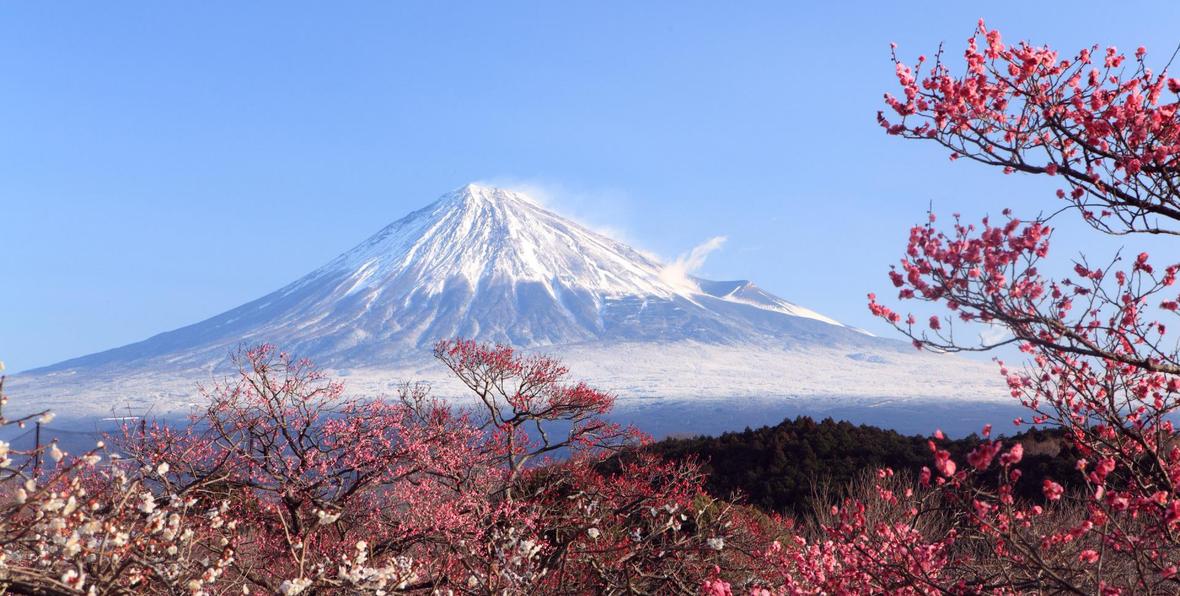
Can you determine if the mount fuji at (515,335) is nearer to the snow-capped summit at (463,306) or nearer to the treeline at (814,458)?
the snow-capped summit at (463,306)

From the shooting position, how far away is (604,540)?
12195 mm

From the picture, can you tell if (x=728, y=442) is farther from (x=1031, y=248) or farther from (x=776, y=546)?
(x=1031, y=248)

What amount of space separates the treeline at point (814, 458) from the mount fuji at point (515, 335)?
99166mm

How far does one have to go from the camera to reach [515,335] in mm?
150500

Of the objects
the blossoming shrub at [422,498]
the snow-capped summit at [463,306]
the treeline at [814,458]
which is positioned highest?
the snow-capped summit at [463,306]

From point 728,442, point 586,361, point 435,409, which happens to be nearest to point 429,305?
point 586,361

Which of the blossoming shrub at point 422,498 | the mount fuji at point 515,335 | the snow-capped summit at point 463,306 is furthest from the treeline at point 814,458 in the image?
the snow-capped summit at point 463,306

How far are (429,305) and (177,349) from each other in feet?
148

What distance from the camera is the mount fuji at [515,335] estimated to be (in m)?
137

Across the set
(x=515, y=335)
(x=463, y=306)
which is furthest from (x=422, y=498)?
(x=463, y=306)

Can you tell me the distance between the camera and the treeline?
20516 mm

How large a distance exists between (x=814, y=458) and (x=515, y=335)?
12909 cm

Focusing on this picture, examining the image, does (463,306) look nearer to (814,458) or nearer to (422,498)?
(814,458)

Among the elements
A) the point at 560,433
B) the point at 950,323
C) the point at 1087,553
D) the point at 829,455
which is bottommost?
the point at 560,433
